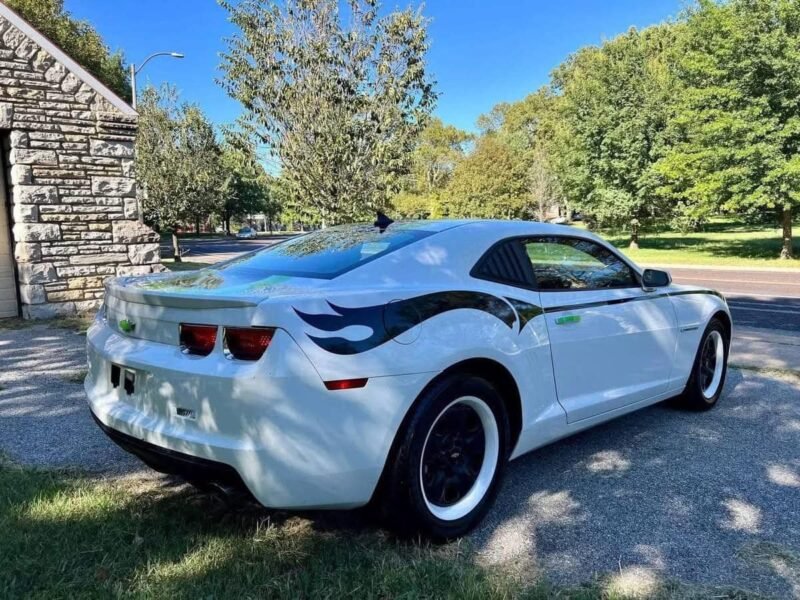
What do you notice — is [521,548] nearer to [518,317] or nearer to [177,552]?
[518,317]

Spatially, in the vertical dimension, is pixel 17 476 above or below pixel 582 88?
below

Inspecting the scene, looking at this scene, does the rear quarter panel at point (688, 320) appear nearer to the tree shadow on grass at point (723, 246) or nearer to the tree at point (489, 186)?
the tree shadow on grass at point (723, 246)

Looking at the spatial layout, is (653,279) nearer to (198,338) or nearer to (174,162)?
(198,338)

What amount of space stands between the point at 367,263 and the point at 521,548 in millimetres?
1499

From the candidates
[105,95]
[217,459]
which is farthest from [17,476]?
[105,95]

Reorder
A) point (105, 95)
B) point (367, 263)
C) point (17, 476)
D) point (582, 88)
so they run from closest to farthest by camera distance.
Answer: point (367, 263) < point (17, 476) < point (105, 95) < point (582, 88)

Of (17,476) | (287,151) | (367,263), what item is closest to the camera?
(367,263)

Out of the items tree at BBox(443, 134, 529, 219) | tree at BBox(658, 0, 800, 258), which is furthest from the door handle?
tree at BBox(443, 134, 529, 219)

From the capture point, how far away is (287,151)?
41.6 ft

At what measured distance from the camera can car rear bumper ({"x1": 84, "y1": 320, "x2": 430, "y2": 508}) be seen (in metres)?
2.34

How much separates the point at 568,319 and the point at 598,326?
303 millimetres

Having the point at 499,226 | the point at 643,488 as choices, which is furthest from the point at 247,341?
the point at 643,488

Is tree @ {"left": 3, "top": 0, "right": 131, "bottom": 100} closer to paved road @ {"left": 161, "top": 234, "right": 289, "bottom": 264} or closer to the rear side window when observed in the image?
paved road @ {"left": 161, "top": 234, "right": 289, "bottom": 264}

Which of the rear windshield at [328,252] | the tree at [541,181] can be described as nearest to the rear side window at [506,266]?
the rear windshield at [328,252]
